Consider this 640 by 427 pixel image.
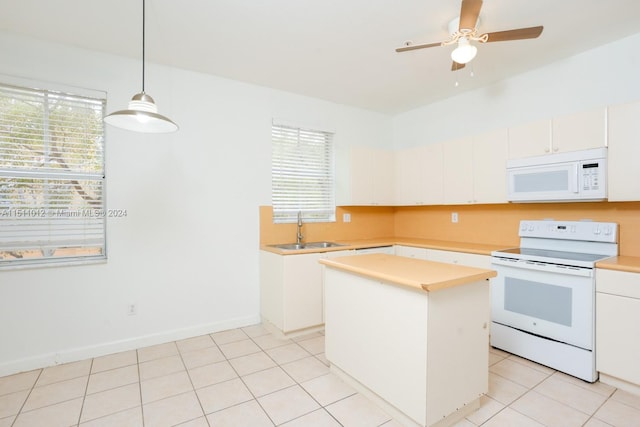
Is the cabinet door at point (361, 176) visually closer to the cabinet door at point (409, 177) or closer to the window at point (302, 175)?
the window at point (302, 175)

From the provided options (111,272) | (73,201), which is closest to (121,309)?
(111,272)

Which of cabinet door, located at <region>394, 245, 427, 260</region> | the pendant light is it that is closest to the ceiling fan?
the pendant light

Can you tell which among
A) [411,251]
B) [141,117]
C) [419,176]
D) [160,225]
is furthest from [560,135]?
[160,225]

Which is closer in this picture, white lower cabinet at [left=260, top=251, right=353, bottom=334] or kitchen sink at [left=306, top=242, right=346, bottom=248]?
white lower cabinet at [left=260, top=251, right=353, bottom=334]

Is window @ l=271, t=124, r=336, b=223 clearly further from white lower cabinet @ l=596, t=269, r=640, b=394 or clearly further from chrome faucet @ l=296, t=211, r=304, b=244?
white lower cabinet @ l=596, t=269, r=640, b=394

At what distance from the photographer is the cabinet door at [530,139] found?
2738mm

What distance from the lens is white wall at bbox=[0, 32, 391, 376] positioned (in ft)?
8.09

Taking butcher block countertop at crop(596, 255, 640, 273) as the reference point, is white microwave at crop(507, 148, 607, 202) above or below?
above

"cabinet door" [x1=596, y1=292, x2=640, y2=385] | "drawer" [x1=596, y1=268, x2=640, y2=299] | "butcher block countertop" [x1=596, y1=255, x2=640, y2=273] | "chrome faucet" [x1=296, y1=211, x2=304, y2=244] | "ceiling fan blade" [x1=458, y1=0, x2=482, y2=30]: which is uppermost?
"ceiling fan blade" [x1=458, y1=0, x2=482, y2=30]

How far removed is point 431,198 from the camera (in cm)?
379

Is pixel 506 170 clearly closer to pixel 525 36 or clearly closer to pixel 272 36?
pixel 525 36

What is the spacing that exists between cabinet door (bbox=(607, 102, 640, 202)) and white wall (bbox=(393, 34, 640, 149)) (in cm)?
38

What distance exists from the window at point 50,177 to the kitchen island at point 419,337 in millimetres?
2309

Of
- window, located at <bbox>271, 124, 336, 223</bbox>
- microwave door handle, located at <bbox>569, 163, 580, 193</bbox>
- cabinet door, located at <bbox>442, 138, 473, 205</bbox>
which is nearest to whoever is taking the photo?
microwave door handle, located at <bbox>569, 163, 580, 193</bbox>
